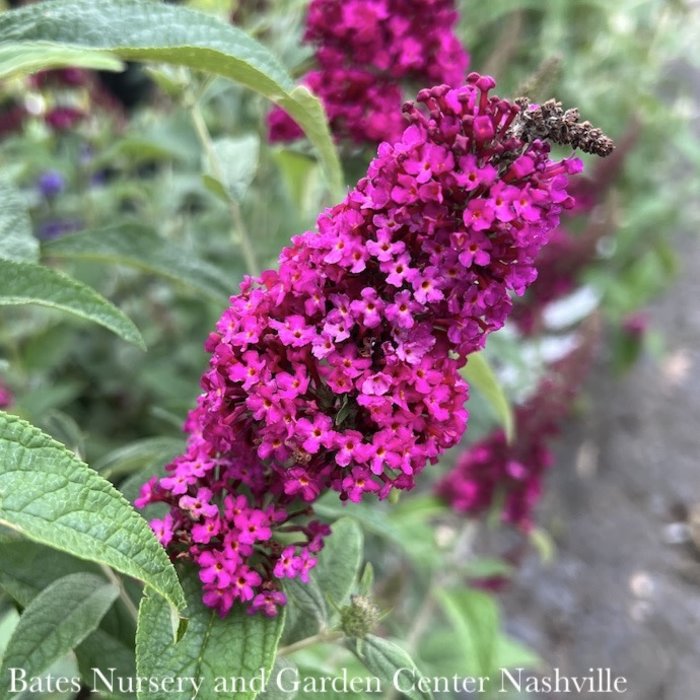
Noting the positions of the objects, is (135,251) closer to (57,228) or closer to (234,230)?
(234,230)

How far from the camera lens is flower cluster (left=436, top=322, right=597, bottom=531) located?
1.76 m

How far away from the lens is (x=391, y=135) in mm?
1237

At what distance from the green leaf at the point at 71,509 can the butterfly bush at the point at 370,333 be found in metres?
0.15

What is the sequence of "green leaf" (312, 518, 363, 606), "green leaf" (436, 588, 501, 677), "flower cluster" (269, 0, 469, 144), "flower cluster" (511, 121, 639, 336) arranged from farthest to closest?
"flower cluster" (511, 121, 639, 336), "green leaf" (436, 588, 501, 677), "flower cluster" (269, 0, 469, 144), "green leaf" (312, 518, 363, 606)

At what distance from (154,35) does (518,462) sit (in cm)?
Answer: 127

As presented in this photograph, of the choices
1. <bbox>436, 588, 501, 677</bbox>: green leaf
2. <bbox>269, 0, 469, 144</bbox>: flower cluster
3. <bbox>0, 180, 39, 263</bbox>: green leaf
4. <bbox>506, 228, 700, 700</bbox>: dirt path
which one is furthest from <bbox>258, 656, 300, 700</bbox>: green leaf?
<bbox>506, 228, 700, 700</bbox>: dirt path

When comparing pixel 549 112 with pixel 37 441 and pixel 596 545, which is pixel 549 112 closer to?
pixel 37 441

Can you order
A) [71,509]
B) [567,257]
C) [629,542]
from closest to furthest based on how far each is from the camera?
[71,509], [567,257], [629,542]

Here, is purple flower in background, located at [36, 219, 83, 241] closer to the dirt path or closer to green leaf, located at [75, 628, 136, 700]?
green leaf, located at [75, 628, 136, 700]

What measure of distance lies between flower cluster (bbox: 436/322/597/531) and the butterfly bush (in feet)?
3.36

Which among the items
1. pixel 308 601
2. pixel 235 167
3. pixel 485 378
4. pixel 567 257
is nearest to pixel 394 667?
pixel 308 601

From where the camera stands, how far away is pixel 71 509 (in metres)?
0.59

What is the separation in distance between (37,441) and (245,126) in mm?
2106

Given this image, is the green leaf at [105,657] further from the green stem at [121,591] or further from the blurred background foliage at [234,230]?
the blurred background foliage at [234,230]
